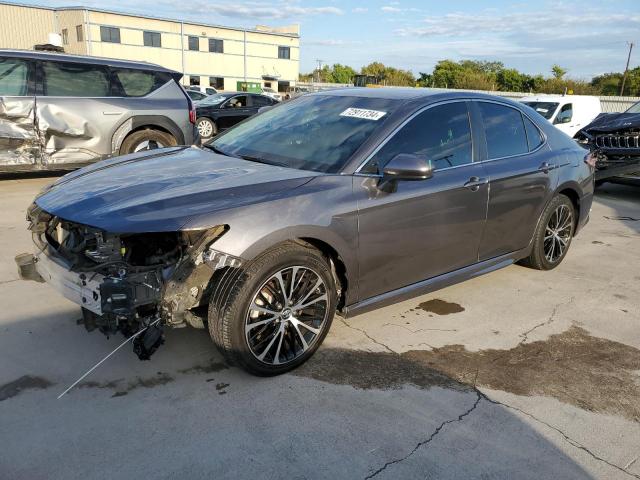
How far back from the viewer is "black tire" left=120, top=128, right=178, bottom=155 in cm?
788

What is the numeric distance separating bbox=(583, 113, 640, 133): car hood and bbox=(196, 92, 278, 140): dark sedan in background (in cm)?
947

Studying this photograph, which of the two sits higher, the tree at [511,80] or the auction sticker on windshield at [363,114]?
the tree at [511,80]

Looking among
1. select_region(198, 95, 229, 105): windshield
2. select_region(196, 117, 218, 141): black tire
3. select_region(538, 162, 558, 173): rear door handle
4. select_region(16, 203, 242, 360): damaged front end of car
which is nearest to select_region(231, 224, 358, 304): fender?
select_region(16, 203, 242, 360): damaged front end of car

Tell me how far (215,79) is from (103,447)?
200 ft

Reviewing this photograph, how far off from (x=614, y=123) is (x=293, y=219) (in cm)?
864

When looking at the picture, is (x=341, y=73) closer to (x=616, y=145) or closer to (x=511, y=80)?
(x=511, y=80)

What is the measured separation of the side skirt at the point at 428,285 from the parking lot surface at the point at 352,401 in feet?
0.97

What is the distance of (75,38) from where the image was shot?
5047 centimetres

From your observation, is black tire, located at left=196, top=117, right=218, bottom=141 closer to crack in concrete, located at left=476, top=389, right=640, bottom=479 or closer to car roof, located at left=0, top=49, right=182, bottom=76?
car roof, located at left=0, top=49, right=182, bottom=76

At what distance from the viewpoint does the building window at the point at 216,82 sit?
5884 cm

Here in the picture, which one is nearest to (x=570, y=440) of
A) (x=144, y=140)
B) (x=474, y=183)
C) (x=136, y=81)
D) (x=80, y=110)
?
(x=474, y=183)

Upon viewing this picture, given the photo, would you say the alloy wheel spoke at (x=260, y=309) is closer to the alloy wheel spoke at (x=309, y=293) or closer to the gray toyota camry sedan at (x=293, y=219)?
the gray toyota camry sedan at (x=293, y=219)

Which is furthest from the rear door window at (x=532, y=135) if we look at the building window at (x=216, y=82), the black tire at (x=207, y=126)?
the building window at (x=216, y=82)

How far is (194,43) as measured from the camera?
56812 millimetres
